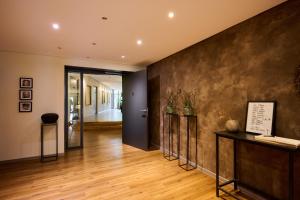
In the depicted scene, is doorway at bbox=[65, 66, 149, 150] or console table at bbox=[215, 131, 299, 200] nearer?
console table at bbox=[215, 131, 299, 200]

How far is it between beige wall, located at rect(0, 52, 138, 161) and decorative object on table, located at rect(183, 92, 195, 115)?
120 inches

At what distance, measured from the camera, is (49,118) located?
3926mm

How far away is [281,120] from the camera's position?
2.06 m

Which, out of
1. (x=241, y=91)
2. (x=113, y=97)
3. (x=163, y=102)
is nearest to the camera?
(x=241, y=91)

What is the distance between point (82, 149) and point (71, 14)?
12.1ft

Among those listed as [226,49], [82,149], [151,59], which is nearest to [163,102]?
[151,59]

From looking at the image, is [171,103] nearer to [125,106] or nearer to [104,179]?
[125,106]

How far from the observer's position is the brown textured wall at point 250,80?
199 cm

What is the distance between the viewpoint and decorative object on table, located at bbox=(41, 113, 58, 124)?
389cm

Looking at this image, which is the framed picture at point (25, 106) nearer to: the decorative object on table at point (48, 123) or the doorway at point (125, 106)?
the decorative object on table at point (48, 123)

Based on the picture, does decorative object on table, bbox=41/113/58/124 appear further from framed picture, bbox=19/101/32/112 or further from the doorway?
the doorway

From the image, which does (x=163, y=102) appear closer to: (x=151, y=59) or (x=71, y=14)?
(x=151, y=59)

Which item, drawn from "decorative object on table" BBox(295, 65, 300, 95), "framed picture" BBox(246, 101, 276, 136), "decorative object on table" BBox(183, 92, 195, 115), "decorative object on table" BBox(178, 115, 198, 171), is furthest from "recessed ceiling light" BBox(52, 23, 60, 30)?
"decorative object on table" BBox(295, 65, 300, 95)

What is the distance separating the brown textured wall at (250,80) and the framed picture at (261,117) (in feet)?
0.23
